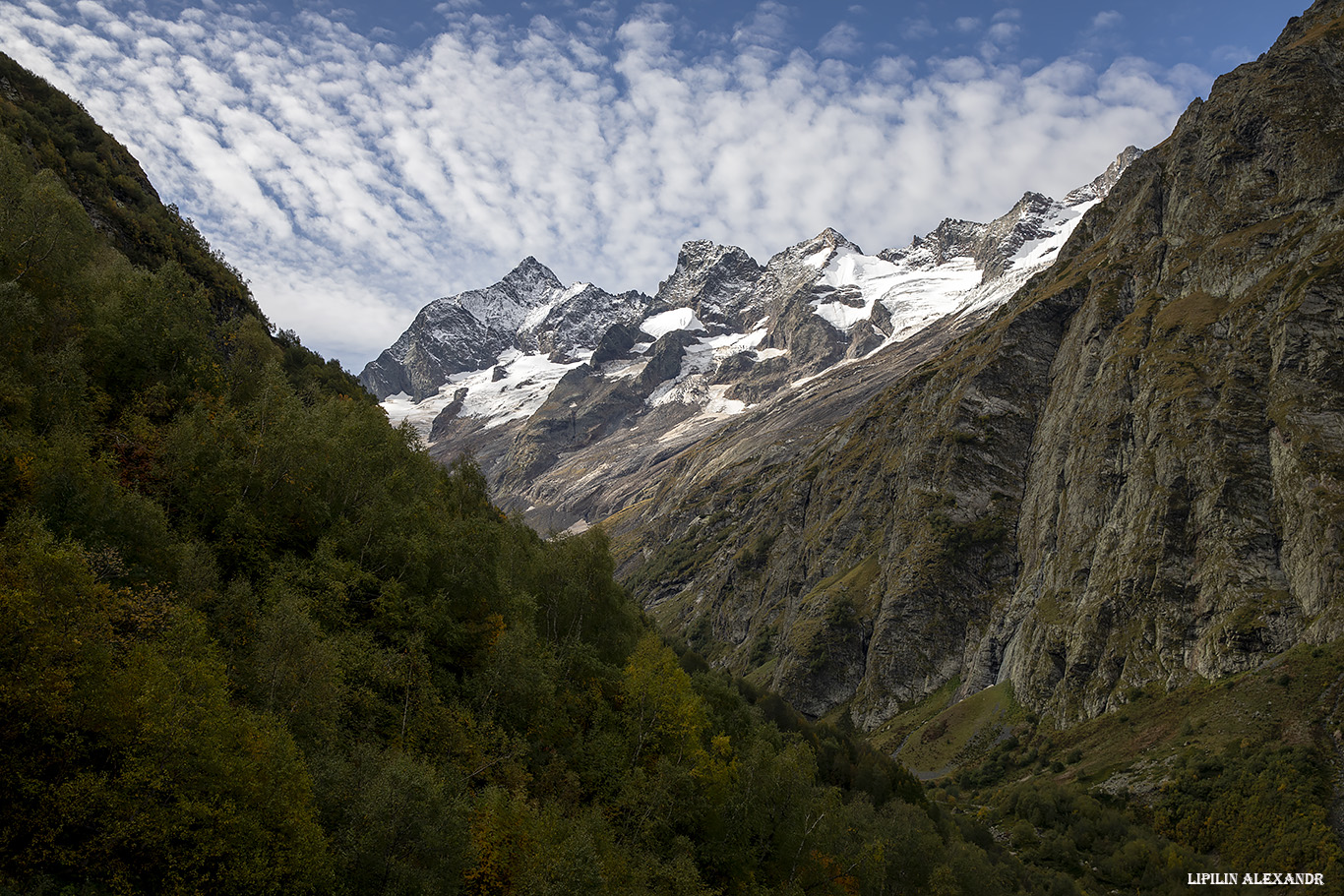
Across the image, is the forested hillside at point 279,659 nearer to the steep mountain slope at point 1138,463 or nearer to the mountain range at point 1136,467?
the mountain range at point 1136,467

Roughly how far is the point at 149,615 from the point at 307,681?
611 cm

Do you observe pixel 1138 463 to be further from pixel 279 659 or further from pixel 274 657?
pixel 274 657

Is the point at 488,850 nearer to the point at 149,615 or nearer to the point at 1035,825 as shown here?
the point at 149,615

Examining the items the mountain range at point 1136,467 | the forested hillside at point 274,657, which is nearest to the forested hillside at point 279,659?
the forested hillside at point 274,657

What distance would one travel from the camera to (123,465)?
35.1m

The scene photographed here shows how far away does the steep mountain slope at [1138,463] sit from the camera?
348 feet

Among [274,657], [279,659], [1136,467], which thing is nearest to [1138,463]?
[1136,467]

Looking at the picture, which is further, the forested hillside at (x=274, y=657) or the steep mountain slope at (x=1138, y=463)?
the steep mountain slope at (x=1138, y=463)

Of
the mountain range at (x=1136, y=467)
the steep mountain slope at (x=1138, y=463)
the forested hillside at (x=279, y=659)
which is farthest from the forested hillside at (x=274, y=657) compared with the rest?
the steep mountain slope at (x=1138, y=463)

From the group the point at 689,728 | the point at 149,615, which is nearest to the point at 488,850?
the point at 149,615

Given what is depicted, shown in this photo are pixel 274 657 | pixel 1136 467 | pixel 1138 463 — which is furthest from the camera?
pixel 1136 467

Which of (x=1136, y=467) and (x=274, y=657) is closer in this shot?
(x=274, y=657)

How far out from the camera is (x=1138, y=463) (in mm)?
126812

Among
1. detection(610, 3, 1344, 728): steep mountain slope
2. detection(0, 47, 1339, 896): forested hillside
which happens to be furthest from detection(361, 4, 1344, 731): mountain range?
detection(0, 47, 1339, 896): forested hillside
